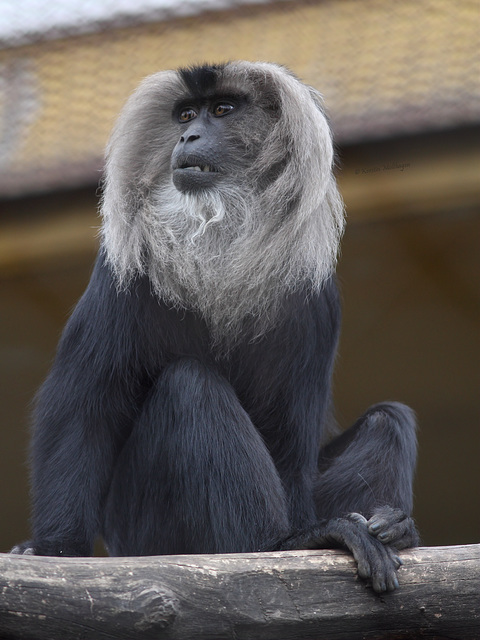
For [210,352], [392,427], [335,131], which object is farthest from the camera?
[335,131]

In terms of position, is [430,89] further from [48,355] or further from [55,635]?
[55,635]

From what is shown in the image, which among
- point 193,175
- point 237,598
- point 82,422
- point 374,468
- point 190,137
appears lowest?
point 237,598

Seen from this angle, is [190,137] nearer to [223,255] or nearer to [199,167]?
[199,167]

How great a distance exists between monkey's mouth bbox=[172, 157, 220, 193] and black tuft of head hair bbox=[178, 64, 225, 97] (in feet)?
1.00

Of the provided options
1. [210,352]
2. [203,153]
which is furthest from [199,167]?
[210,352]

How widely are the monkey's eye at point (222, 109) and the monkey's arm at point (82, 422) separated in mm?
697

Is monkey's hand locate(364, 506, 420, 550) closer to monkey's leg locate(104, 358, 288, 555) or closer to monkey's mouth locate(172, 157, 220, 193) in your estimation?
monkey's leg locate(104, 358, 288, 555)

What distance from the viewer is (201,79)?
361 cm

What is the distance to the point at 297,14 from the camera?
5105 millimetres

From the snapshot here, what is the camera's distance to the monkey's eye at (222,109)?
3.62 m

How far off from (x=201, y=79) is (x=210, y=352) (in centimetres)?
96

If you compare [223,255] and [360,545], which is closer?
[360,545]

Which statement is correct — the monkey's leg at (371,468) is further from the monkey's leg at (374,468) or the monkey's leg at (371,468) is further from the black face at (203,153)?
the black face at (203,153)

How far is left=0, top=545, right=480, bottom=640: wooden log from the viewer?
2523 millimetres
